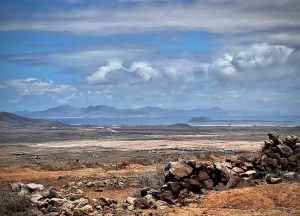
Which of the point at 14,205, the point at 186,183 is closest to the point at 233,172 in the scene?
the point at 186,183

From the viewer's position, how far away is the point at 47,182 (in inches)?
1065

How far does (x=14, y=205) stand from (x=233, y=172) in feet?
34.3

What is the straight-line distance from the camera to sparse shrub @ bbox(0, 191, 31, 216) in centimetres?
1621

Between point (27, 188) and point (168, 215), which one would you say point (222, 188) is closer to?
point (168, 215)

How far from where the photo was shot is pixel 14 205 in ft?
54.3

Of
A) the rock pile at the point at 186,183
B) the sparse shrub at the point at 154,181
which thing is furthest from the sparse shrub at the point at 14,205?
the sparse shrub at the point at 154,181

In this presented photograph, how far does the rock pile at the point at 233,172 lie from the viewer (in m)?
20.3

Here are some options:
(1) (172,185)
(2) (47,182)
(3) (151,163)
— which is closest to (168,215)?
(1) (172,185)

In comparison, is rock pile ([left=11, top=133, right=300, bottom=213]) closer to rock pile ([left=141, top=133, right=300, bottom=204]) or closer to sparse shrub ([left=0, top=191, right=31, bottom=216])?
rock pile ([left=141, top=133, right=300, bottom=204])

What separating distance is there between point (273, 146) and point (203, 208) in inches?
326

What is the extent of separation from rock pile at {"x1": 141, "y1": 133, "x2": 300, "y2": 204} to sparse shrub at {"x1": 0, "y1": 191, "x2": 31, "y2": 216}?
18.3 ft

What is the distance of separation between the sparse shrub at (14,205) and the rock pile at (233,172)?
18.3 ft

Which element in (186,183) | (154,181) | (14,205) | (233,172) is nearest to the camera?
(14,205)

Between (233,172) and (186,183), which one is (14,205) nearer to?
(186,183)
